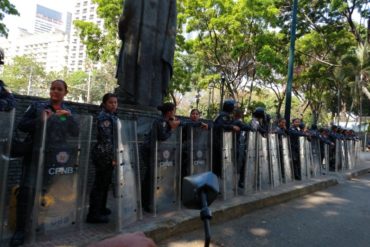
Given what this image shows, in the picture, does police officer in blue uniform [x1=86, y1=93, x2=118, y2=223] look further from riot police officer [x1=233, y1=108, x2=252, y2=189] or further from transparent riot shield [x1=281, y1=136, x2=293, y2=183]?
transparent riot shield [x1=281, y1=136, x2=293, y2=183]

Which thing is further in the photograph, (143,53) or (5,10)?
(5,10)

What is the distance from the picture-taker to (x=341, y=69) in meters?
26.6

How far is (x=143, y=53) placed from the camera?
745cm

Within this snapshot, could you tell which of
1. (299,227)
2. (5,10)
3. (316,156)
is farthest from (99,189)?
(5,10)

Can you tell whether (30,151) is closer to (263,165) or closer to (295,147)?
(263,165)

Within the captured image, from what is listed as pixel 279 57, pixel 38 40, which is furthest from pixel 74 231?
pixel 38 40

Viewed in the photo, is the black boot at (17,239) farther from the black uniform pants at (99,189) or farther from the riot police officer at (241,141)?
the riot police officer at (241,141)

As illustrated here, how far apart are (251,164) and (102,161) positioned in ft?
12.0

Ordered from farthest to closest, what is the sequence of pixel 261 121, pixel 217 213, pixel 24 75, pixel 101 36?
pixel 24 75, pixel 101 36, pixel 261 121, pixel 217 213

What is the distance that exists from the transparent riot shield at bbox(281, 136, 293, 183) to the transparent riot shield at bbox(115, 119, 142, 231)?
16.6ft

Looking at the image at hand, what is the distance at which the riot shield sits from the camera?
828cm

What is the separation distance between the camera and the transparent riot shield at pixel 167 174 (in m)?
5.27

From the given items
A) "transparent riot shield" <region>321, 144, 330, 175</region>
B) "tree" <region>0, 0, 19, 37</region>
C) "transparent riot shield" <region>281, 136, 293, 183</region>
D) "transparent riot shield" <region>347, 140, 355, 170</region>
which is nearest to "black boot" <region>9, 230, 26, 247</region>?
"transparent riot shield" <region>281, 136, 293, 183</region>

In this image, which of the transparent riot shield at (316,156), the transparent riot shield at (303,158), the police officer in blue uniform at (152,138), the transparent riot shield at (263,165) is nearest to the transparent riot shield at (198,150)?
the police officer in blue uniform at (152,138)
